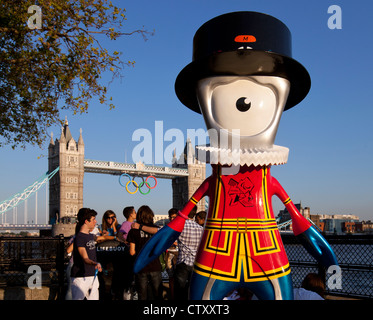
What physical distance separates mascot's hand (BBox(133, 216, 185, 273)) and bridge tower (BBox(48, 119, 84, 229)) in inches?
2593

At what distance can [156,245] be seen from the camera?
10.6 feet

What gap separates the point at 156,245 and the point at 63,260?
3375mm

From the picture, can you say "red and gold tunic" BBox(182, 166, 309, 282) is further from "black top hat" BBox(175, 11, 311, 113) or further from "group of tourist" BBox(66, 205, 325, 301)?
"group of tourist" BBox(66, 205, 325, 301)

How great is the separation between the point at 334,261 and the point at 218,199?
1005 mm

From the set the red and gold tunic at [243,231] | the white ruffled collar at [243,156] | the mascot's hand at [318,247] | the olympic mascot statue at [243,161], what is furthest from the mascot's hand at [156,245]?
the mascot's hand at [318,247]

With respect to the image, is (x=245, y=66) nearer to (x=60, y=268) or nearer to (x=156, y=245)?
(x=156, y=245)

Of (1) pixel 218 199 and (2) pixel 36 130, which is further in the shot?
(2) pixel 36 130

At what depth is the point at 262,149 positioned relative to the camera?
10.3ft

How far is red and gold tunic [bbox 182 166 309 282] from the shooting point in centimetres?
294

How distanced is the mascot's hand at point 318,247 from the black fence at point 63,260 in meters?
1.75

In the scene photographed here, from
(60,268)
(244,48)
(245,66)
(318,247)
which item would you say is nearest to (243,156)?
(245,66)

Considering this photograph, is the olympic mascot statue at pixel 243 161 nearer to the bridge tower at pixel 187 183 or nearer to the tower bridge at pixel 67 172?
the tower bridge at pixel 67 172
